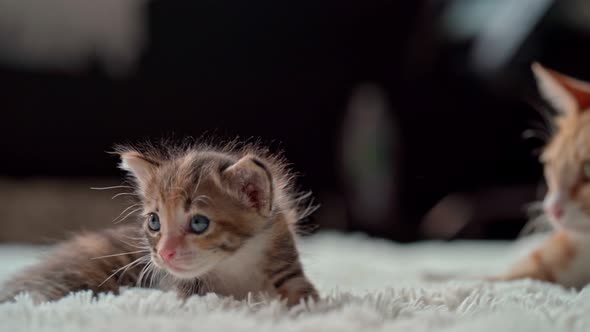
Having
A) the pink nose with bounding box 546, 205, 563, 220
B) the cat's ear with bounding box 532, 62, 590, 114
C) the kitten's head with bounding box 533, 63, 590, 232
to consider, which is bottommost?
the pink nose with bounding box 546, 205, 563, 220

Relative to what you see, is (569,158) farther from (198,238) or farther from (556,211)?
(198,238)

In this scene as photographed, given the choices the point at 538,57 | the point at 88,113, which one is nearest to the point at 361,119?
the point at 538,57

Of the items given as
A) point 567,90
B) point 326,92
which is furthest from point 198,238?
point 326,92

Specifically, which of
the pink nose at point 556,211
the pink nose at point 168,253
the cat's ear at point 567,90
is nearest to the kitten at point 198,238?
the pink nose at point 168,253

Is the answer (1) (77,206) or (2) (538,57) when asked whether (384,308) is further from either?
(1) (77,206)

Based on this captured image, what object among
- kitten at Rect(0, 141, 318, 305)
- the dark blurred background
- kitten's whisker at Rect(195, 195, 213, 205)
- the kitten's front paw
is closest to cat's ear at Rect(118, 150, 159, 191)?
kitten at Rect(0, 141, 318, 305)

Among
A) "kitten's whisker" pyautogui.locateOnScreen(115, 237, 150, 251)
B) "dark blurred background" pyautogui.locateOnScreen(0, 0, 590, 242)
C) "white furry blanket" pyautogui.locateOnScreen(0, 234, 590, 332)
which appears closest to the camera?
"white furry blanket" pyautogui.locateOnScreen(0, 234, 590, 332)

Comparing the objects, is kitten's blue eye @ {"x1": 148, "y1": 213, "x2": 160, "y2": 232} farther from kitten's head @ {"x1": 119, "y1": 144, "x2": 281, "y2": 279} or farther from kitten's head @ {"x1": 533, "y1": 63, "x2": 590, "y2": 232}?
kitten's head @ {"x1": 533, "y1": 63, "x2": 590, "y2": 232}
